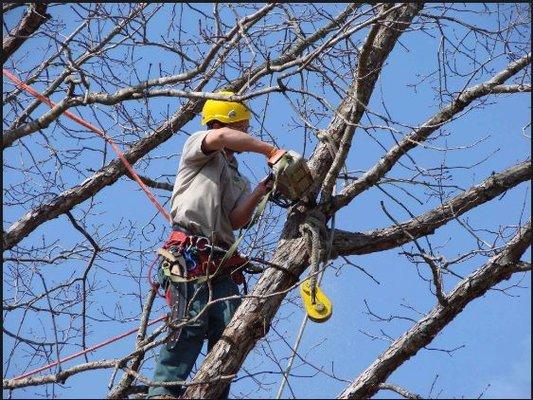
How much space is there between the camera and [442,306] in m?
4.83

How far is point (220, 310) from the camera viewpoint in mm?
4602

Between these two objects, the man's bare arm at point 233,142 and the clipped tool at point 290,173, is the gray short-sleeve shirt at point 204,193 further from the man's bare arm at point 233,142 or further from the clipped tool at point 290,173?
the clipped tool at point 290,173

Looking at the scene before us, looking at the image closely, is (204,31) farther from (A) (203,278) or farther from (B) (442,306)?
(B) (442,306)

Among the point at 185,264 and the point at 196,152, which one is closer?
the point at 185,264

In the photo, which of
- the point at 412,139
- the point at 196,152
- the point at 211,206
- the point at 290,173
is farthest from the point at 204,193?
the point at 412,139

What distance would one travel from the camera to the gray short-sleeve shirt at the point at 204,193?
15.7 ft

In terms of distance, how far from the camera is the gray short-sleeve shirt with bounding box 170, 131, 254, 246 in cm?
477

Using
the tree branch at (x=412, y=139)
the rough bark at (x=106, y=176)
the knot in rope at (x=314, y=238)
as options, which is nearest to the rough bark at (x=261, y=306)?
the knot in rope at (x=314, y=238)

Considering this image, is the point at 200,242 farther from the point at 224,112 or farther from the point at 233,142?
the point at 224,112

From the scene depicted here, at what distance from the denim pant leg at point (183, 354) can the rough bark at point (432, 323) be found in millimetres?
875

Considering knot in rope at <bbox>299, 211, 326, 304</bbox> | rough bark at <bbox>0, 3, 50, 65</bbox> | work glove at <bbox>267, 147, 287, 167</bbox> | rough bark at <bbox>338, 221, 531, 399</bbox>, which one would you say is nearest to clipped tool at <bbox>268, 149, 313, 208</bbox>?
work glove at <bbox>267, 147, 287, 167</bbox>

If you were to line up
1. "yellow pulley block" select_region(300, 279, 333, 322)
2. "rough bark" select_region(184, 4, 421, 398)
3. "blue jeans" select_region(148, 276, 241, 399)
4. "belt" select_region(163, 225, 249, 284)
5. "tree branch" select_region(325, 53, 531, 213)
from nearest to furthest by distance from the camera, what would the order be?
"rough bark" select_region(184, 4, 421, 398), "blue jeans" select_region(148, 276, 241, 399), "yellow pulley block" select_region(300, 279, 333, 322), "belt" select_region(163, 225, 249, 284), "tree branch" select_region(325, 53, 531, 213)

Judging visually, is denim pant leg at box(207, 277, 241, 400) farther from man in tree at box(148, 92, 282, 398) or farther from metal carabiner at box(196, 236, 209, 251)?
metal carabiner at box(196, 236, 209, 251)

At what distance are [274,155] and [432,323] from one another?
115 cm
